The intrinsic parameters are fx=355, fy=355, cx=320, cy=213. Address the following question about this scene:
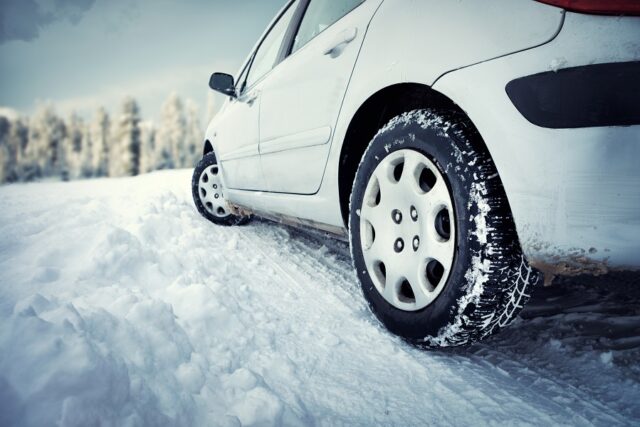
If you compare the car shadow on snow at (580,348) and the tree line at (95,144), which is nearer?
the car shadow on snow at (580,348)

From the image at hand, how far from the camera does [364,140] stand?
1747 mm

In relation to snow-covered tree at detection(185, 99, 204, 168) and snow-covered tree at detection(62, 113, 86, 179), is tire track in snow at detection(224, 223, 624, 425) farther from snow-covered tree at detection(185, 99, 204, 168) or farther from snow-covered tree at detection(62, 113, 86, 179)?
snow-covered tree at detection(62, 113, 86, 179)

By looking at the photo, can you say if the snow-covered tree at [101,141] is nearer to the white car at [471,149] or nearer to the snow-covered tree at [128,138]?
the snow-covered tree at [128,138]

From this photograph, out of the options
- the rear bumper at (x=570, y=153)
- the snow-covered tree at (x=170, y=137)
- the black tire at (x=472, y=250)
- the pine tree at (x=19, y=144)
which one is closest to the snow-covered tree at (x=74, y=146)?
the pine tree at (x=19, y=144)

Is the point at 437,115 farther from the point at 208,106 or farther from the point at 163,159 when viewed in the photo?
the point at 208,106

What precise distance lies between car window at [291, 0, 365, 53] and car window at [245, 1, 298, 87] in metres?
0.22

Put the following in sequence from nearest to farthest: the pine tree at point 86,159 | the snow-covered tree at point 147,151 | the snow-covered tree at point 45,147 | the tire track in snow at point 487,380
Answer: the tire track in snow at point 487,380 → the snow-covered tree at point 147,151 → the snow-covered tree at point 45,147 → the pine tree at point 86,159

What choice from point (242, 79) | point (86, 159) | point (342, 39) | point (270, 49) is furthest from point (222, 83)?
point (86, 159)

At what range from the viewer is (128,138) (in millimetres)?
38531

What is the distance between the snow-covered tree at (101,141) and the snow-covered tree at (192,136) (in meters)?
10.5

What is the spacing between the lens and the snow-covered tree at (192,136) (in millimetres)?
46625

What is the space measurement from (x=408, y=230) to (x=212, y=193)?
282 cm

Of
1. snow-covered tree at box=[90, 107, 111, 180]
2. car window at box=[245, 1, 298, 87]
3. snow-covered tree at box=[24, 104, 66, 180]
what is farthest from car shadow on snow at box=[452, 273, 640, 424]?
snow-covered tree at box=[24, 104, 66, 180]

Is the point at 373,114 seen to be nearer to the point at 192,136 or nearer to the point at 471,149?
the point at 471,149
